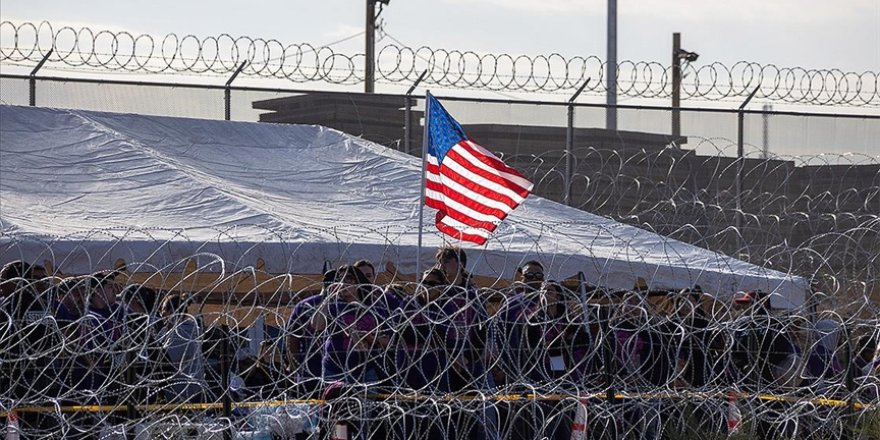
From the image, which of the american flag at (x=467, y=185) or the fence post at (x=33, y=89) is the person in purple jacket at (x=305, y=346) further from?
the fence post at (x=33, y=89)

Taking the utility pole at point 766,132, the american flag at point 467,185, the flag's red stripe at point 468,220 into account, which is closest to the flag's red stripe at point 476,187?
the american flag at point 467,185

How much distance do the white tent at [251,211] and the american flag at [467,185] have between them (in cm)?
20

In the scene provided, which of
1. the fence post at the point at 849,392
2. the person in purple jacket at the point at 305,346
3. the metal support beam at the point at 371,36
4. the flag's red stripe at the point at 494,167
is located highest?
the metal support beam at the point at 371,36

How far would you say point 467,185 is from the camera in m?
9.99

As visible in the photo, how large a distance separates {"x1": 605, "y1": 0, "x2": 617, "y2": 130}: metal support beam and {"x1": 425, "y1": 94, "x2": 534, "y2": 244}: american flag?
4844 mm

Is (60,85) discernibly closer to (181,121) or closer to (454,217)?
(181,121)

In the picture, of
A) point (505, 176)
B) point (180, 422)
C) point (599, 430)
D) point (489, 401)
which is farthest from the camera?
point (505, 176)

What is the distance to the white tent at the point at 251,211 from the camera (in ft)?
31.5

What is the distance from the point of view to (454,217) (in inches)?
396

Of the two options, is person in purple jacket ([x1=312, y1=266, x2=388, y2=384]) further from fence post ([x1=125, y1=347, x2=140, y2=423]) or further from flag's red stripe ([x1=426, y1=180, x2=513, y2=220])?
flag's red stripe ([x1=426, y1=180, x2=513, y2=220])

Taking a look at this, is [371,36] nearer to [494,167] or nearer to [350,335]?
[494,167]

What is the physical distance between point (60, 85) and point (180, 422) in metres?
7.73

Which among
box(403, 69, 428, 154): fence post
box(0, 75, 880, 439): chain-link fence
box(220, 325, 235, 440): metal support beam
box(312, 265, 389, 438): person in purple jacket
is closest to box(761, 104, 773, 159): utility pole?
box(403, 69, 428, 154): fence post

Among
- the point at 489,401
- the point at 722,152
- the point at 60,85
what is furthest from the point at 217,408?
the point at 722,152
